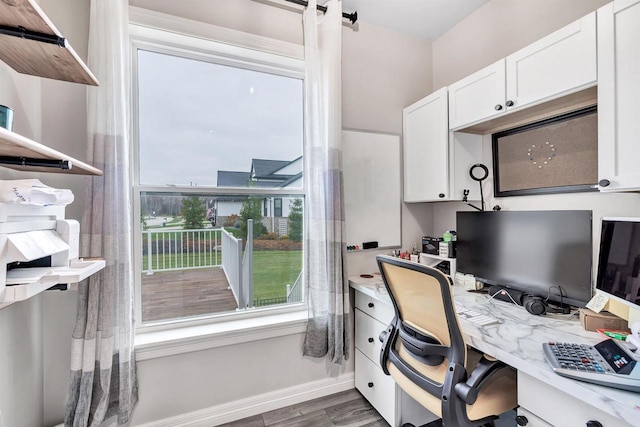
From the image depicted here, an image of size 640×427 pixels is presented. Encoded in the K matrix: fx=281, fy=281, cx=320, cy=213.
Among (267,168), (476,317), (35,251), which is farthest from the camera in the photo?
(267,168)

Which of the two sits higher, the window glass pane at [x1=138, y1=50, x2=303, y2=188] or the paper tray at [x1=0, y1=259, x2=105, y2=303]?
the window glass pane at [x1=138, y1=50, x2=303, y2=188]

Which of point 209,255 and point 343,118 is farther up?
point 343,118

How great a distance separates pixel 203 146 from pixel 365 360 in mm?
1877

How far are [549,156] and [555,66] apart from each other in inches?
20.7

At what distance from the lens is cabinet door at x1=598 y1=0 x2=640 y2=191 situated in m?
1.09

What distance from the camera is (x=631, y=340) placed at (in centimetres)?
103

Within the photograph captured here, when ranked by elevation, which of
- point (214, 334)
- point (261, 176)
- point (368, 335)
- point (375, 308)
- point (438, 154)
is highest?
point (438, 154)

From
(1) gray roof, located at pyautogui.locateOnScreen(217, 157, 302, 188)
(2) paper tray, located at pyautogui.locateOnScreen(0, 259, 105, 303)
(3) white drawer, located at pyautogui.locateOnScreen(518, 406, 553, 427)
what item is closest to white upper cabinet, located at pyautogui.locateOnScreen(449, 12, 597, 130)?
(1) gray roof, located at pyautogui.locateOnScreen(217, 157, 302, 188)

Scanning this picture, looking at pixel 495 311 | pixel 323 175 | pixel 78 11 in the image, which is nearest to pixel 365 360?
pixel 495 311

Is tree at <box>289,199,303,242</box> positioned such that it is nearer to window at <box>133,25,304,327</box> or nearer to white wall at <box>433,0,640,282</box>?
window at <box>133,25,304,327</box>

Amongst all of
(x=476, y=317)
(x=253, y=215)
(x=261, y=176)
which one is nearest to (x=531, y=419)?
(x=476, y=317)

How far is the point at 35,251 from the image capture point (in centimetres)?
90

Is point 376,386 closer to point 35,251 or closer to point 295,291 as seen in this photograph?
point 295,291

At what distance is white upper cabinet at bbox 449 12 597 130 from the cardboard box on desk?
1.02m
